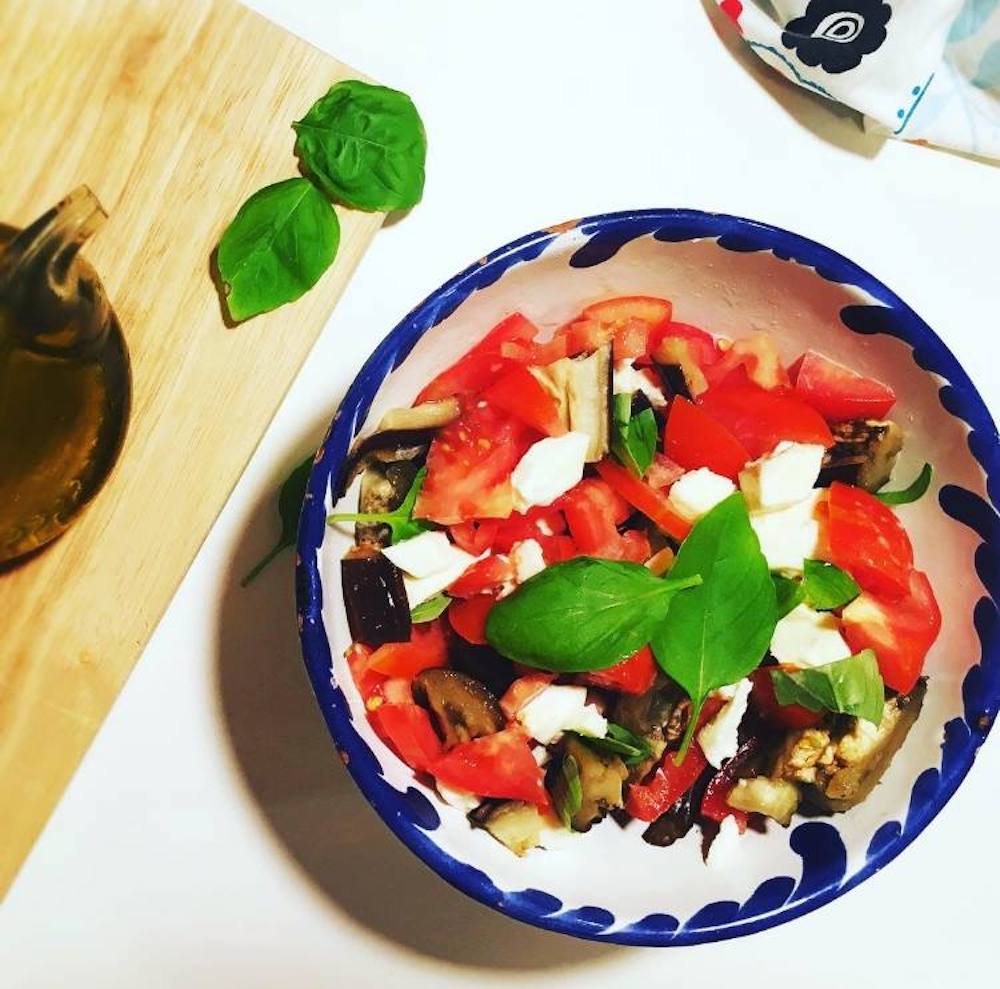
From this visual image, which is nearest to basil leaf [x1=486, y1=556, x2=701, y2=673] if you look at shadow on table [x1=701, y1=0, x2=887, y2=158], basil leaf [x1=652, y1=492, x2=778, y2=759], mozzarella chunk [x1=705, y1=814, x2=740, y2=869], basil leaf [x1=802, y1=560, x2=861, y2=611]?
basil leaf [x1=652, y1=492, x2=778, y2=759]

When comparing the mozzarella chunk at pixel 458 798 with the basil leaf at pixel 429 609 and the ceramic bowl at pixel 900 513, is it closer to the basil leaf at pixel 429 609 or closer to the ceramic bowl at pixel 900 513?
the ceramic bowl at pixel 900 513

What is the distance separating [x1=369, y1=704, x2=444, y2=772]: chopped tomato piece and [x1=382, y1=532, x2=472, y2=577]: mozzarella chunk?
0.12m

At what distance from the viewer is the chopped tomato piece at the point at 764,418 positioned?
0.97m

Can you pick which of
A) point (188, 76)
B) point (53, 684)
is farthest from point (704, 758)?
point (188, 76)

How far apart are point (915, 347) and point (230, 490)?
1.93ft

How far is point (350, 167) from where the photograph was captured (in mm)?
1046

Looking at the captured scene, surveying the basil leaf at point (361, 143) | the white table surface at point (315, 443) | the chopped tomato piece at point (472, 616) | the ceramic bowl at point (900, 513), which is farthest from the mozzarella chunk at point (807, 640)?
the basil leaf at point (361, 143)

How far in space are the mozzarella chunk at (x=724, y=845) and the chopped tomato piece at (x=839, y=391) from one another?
0.34 m

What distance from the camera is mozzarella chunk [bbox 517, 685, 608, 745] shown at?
959mm

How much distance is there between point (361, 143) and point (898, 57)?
0.50 meters

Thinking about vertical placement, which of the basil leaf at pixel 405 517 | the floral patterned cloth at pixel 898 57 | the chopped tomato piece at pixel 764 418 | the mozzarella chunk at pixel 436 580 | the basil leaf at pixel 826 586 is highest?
the floral patterned cloth at pixel 898 57

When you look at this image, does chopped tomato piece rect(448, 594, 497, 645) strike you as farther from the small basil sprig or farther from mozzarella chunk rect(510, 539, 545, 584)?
the small basil sprig

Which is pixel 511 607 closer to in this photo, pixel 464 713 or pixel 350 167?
pixel 464 713

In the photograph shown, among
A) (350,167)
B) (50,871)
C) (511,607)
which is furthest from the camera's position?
(50,871)
